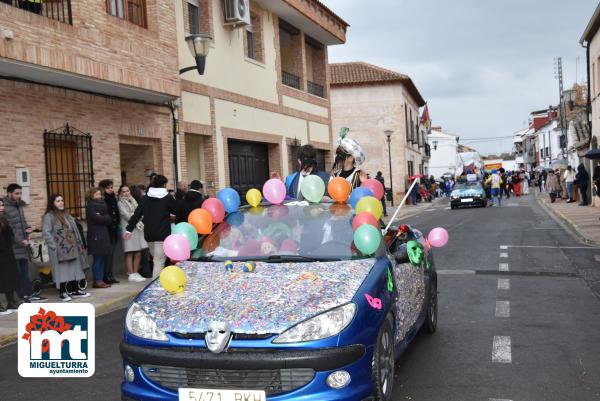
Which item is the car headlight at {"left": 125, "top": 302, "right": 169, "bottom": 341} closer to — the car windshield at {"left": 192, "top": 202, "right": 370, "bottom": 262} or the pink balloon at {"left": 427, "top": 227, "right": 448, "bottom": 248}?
the car windshield at {"left": 192, "top": 202, "right": 370, "bottom": 262}

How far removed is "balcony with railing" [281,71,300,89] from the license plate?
18636mm

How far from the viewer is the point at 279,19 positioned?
2117 centimetres

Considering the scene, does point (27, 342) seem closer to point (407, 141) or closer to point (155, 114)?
point (155, 114)

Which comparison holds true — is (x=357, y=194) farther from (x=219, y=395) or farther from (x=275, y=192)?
(x=219, y=395)

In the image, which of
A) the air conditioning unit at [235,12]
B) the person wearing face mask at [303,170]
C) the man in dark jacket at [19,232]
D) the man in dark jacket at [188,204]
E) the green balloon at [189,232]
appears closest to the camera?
the green balloon at [189,232]

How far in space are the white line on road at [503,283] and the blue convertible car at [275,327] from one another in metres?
4.38

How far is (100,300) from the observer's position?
358 inches

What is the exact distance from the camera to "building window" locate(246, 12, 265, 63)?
63.8 feet

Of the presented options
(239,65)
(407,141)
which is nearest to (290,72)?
(239,65)

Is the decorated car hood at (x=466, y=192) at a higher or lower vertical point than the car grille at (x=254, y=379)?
higher

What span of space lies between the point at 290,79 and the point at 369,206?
1778 cm

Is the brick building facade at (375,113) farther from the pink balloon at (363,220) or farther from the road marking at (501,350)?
the pink balloon at (363,220)

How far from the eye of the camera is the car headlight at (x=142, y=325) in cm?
382

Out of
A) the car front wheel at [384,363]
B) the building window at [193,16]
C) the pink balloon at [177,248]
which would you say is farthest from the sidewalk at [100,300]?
the building window at [193,16]
